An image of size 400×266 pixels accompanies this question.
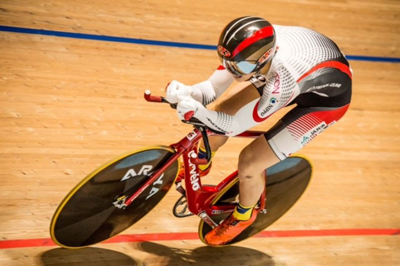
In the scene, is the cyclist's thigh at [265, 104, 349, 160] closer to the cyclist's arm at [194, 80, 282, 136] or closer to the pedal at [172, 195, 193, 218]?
the cyclist's arm at [194, 80, 282, 136]

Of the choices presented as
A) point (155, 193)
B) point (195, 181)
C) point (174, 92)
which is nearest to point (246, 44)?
point (174, 92)

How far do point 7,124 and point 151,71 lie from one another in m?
1.37

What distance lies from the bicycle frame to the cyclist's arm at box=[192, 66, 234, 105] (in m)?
0.18

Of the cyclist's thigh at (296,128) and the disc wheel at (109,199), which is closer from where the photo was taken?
the disc wheel at (109,199)

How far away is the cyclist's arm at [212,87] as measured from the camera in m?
3.06

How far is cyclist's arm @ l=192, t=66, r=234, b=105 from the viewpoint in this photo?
3.06 metres

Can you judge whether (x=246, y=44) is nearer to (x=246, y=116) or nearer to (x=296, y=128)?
(x=246, y=116)

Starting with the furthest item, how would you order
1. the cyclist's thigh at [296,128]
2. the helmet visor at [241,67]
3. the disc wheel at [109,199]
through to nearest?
the cyclist's thigh at [296,128] → the disc wheel at [109,199] → the helmet visor at [241,67]

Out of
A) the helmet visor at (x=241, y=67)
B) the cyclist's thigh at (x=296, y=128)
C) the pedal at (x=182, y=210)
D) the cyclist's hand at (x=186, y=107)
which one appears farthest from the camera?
the pedal at (x=182, y=210)

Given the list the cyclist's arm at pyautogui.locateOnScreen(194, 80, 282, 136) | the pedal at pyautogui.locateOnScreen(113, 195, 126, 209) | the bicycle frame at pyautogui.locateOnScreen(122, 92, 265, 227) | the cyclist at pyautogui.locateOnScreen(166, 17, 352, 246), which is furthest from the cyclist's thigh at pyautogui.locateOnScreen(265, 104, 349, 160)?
the pedal at pyautogui.locateOnScreen(113, 195, 126, 209)

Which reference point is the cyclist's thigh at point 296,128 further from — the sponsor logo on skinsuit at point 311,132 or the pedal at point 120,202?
the pedal at point 120,202

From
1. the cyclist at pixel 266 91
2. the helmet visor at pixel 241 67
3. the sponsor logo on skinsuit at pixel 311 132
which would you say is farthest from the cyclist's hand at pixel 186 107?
the sponsor logo on skinsuit at pixel 311 132

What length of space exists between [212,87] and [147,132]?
1360 millimetres

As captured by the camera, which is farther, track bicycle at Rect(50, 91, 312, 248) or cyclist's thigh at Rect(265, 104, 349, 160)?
cyclist's thigh at Rect(265, 104, 349, 160)
